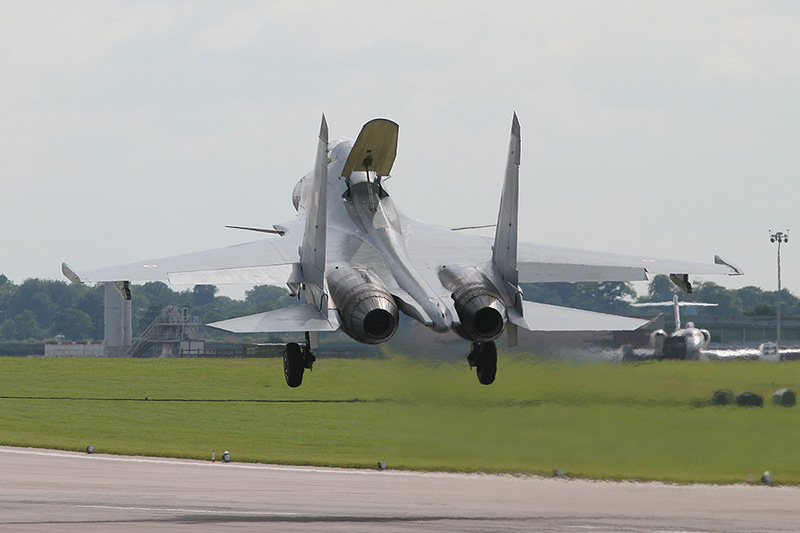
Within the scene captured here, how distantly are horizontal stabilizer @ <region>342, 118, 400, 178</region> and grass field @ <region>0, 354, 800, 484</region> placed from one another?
663cm

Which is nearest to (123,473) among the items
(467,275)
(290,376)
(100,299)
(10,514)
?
(10,514)

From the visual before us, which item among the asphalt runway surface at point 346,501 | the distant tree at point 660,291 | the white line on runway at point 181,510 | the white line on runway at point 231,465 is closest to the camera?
the asphalt runway surface at point 346,501

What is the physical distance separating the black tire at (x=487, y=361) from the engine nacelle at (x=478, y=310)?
1.53 metres

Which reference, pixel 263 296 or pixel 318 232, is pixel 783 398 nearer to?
pixel 318 232

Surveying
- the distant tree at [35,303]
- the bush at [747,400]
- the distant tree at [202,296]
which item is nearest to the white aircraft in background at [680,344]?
the bush at [747,400]

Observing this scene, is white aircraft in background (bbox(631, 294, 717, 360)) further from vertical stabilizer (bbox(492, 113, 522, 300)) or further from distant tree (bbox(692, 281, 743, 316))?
distant tree (bbox(692, 281, 743, 316))

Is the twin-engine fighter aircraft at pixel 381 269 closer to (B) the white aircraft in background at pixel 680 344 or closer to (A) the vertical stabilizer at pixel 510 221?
(A) the vertical stabilizer at pixel 510 221

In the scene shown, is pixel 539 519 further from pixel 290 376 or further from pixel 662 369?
pixel 290 376

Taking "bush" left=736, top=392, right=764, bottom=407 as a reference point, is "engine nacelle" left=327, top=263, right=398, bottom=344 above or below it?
above

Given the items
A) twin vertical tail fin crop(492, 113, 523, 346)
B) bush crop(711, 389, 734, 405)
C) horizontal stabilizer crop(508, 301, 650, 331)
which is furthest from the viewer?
bush crop(711, 389, 734, 405)

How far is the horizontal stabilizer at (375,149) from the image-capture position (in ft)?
79.7

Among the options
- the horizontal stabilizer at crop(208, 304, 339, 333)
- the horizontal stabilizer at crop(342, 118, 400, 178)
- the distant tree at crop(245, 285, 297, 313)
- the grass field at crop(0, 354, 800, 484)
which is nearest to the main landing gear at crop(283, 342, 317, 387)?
the horizontal stabilizer at crop(208, 304, 339, 333)

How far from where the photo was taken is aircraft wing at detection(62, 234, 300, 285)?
2406 centimetres

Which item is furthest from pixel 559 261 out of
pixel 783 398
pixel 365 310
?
pixel 783 398
